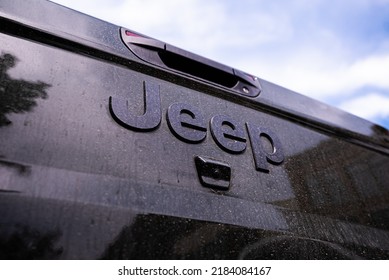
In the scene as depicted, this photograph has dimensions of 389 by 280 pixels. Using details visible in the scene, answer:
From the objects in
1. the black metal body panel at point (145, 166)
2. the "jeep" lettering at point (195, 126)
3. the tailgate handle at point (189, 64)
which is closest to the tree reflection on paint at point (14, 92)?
the black metal body panel at point (145, 166)

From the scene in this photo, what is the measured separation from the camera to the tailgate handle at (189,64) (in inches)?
47.3

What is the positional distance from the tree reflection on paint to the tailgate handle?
38cm

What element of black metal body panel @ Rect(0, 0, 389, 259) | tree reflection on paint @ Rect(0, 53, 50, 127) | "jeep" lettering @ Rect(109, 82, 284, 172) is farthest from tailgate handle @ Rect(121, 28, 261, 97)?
tree reflection on paint @ Rect(0, 53, 50, 127)

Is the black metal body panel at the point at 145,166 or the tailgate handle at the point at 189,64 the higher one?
the tailgate handle at the point at 189,64

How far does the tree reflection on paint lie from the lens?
810 millimetres

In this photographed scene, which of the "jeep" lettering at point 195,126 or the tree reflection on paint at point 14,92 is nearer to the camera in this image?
the tree reflection on paint at point 14,92

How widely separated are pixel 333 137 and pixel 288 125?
0.24m

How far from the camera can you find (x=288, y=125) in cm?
138

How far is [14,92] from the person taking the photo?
2.77 feet

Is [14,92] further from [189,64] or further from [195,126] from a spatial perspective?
[189,64]

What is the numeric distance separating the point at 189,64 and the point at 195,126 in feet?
1.05

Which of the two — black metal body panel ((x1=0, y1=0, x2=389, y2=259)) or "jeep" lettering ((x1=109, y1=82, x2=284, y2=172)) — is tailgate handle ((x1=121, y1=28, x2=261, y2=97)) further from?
"jeep" lettering ((x1=109, y1=82, x2=284, y2=172))

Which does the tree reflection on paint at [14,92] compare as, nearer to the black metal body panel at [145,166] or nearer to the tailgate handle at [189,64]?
the black metal body panel at [145,166]
